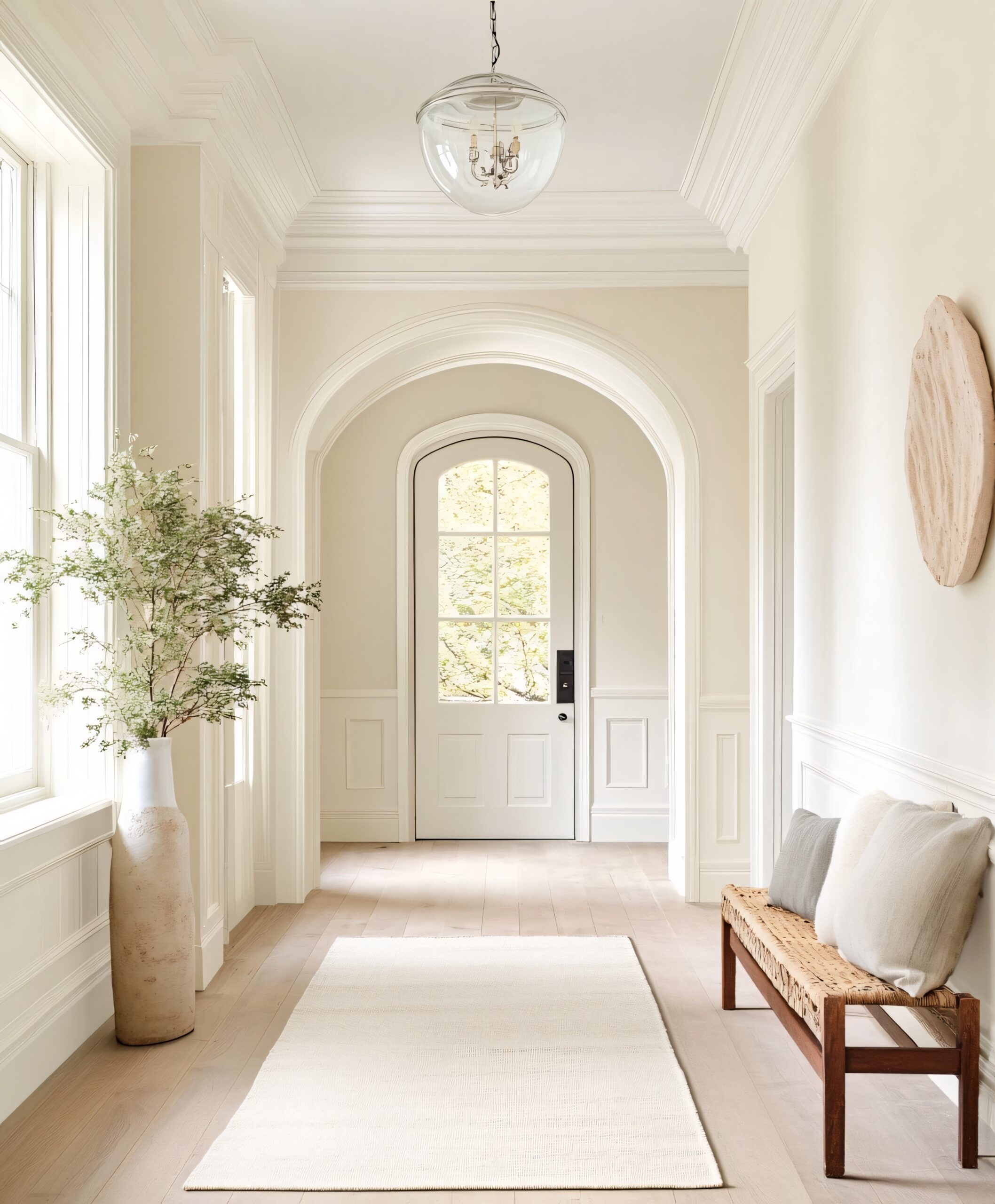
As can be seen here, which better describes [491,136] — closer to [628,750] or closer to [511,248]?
[511,248]

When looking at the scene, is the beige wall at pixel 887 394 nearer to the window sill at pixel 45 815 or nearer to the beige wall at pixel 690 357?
the beige wall at pixel 690 357

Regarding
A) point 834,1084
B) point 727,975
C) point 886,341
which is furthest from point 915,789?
point 886,341

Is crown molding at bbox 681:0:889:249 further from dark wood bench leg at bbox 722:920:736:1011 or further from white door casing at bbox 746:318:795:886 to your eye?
dark wood bench leg at bbox 722:920:736:1011

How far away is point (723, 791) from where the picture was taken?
5.01 meters

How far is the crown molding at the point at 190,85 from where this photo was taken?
3.06 metres

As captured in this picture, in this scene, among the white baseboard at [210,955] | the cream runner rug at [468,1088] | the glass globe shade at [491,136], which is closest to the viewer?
the cream runner rug at [468,1088]

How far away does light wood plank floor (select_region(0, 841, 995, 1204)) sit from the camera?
2.28m

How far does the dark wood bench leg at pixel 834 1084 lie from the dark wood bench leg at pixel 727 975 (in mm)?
1028

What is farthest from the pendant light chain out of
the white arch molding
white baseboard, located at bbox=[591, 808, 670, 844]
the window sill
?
white baseboard, located at bbox=[591, 808, 670, 844]

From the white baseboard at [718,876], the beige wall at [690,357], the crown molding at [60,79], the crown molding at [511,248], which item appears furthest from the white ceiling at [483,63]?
the white baseboard at [718,876]

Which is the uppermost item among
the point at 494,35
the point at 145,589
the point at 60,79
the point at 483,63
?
the point at 483,63

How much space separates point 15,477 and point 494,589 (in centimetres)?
363

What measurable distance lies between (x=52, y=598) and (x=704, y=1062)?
2367 millimetres

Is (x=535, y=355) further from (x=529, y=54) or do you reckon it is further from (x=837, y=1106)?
(x=837, y=1106)
